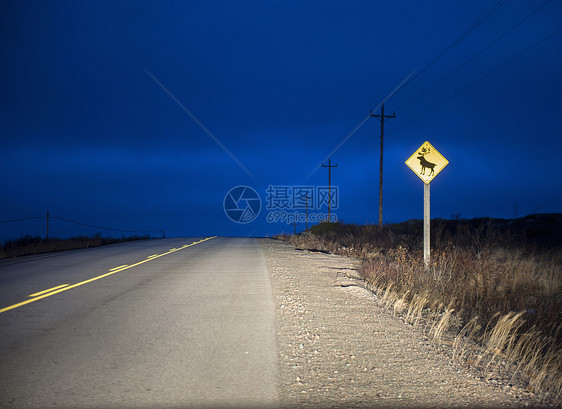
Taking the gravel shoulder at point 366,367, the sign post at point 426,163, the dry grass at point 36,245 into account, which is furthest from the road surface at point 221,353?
the dry grass at point 36,245

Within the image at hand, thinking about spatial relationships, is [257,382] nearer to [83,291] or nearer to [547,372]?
[547,372]

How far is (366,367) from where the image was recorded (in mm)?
4715

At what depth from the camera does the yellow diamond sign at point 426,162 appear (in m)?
11.0

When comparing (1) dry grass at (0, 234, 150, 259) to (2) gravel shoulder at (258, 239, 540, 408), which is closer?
(2) gravel shoulder at (258, 239, 540, 408)

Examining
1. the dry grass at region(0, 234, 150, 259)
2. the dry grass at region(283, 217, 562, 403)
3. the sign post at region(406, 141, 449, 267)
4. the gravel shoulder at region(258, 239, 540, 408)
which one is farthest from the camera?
the dry grass at region(0, 234, 150, 259)

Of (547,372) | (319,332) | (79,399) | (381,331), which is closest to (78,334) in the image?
(79,399)

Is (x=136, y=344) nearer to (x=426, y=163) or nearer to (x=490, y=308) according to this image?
(x=490, y=308)

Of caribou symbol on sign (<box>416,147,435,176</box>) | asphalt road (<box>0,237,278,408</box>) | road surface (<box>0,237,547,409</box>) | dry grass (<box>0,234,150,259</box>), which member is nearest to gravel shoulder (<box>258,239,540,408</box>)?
road surface (<box>0,237,547,409</box>)

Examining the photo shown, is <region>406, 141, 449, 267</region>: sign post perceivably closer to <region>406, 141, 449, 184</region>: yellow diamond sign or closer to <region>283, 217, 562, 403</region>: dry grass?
<region>406, 141, 449, 184</region>: yellow diamond sign

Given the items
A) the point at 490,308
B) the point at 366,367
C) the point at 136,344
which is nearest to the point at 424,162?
the point at 490,308

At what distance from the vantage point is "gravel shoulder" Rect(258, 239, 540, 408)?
13.0 feet

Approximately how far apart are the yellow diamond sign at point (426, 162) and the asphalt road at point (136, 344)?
5.23 m

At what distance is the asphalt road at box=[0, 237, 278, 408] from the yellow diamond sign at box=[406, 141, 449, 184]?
523 centimetres

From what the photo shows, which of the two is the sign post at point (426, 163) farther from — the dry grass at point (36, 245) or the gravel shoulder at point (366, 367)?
the dry grass at point (36, 245)
